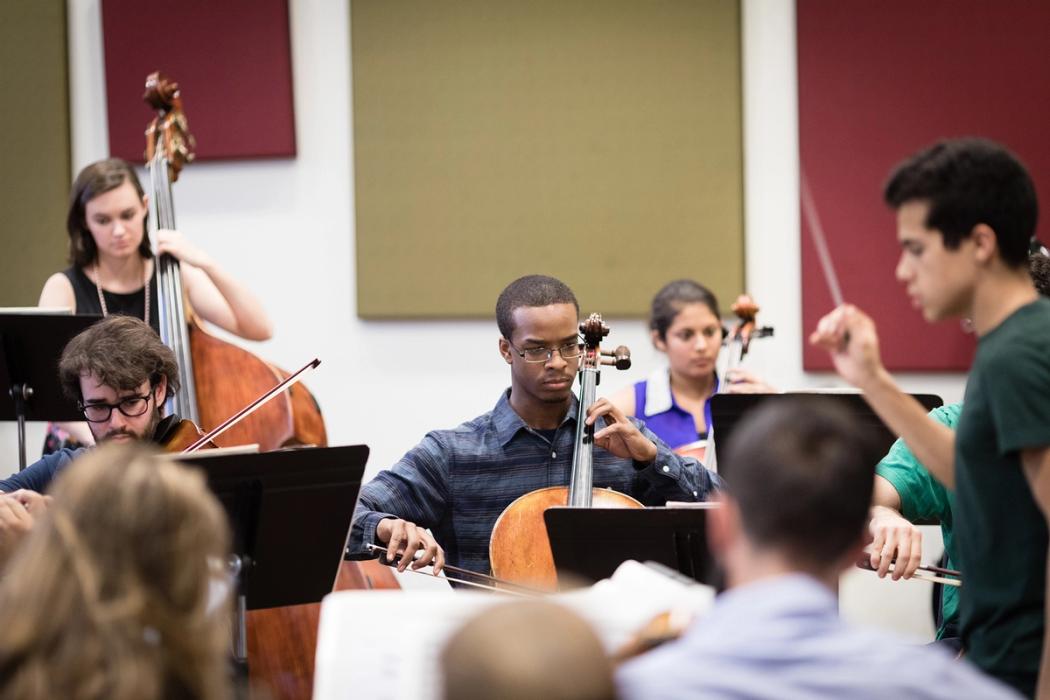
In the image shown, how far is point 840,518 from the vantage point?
4.33 feet

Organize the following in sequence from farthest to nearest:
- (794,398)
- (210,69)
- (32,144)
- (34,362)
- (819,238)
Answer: (32,144) → (210,69) → (34,362) → (794,398) → (819,238)

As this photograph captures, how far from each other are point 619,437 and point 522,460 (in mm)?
283

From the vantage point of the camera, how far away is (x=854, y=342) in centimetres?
169

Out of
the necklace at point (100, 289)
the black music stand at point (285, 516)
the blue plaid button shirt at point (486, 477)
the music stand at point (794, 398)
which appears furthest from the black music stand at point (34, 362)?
the music stand at point (794, 398)

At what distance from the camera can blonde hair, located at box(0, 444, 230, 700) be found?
1173mm

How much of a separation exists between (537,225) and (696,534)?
2404 millimetres

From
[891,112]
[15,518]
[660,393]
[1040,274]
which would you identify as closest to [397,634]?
[15,518]

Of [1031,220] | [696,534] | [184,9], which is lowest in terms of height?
[696,534]

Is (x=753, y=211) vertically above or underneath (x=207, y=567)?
above

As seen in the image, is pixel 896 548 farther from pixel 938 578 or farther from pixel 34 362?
pixel 34 362

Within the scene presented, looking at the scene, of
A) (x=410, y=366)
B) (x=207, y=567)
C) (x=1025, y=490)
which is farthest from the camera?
(x=410, y=366)

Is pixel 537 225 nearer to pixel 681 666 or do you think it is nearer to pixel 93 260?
pixel 93 260

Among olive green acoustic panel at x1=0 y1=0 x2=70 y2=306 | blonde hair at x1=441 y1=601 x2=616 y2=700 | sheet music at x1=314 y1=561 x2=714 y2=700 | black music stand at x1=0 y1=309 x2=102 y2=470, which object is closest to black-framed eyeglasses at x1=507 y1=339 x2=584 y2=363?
black music stand at x1=0 y1=309 x2=102 y2=470

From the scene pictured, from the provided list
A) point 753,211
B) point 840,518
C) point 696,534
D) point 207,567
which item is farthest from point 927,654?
point 753,211
